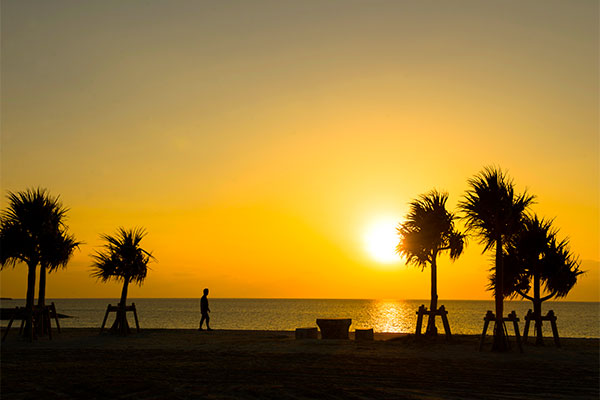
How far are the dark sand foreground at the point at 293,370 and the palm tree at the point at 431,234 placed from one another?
4.24 meters

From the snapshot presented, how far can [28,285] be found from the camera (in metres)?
28.9

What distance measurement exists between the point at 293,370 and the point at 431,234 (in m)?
12.7

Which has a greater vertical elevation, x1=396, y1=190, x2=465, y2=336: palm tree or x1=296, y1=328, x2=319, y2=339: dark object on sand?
x1=396, y1=190, x2=465, y2=336: palm tree

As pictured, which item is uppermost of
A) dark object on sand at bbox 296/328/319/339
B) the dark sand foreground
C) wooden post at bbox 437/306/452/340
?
wooden post at bbox 437/306/452/340

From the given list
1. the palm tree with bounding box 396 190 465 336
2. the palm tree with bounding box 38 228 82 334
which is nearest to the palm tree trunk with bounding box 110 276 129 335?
the palm tree with bounding box 38 228 82 334

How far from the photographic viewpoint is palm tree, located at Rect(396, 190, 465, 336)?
89.2 ft

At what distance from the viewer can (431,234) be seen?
27.2m

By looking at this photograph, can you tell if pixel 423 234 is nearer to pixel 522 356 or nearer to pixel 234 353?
pixel 522 356

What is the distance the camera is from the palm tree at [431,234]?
89.2 ft

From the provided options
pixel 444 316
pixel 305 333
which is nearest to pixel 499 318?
pixel 444 316

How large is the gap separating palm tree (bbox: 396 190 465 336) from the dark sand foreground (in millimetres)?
4242

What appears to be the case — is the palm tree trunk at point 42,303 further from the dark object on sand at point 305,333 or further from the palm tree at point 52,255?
the dark object on sand at point 305,333

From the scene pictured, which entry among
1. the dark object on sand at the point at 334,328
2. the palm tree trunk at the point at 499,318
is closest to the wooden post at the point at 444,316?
the palm tree trunk at the point at 499,318

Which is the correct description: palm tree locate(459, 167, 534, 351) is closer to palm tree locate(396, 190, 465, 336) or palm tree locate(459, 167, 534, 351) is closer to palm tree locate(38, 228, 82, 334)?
palm tree locate(396, 190, 465, 336)
